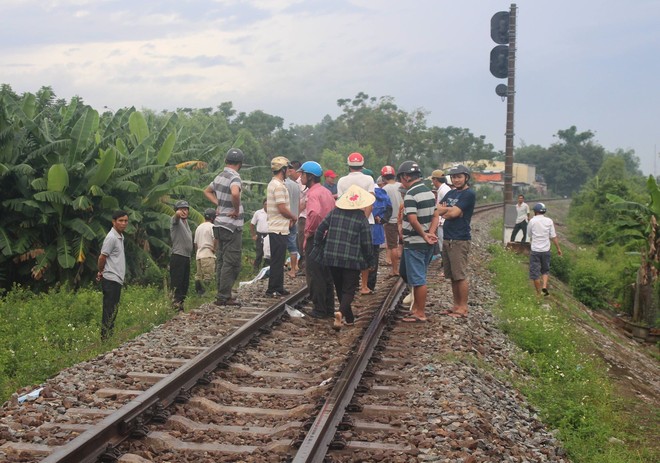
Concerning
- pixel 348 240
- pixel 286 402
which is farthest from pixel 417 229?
pixel 286 402

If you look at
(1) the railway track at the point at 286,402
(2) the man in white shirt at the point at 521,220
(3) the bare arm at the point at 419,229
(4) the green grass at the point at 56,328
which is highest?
(3) the bare arm at the point at 419,229

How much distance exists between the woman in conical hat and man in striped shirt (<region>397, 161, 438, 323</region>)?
623 mm

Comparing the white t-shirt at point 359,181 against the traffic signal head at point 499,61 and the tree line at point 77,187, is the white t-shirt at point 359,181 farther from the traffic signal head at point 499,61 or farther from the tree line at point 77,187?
the traffic signal head at point 499,61

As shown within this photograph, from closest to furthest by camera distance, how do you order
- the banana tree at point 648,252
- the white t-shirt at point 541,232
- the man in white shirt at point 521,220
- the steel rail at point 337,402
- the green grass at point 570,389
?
1. the steel rail at point 337,402
2. the green grass at point 570,389
3. the white t-shirt at point 541,232
4. the banana tree at point 648,252
5. the man in white shirt at point 521,220

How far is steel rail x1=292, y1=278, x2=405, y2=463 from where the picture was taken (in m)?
5.30

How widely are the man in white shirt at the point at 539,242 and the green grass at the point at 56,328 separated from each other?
7106mm

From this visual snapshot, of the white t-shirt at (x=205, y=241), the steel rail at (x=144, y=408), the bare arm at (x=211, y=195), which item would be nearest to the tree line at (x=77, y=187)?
the white t-shirt at (x=205, y=241)

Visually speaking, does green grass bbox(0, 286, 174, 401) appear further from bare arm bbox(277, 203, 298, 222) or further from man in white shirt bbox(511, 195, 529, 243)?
man in white shirt bbox(511, 195, 529, 243)

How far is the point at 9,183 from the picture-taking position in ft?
48.5

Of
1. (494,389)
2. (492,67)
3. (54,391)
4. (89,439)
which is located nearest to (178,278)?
(54,391)

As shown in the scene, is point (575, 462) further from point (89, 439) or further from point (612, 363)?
point (612, 363)

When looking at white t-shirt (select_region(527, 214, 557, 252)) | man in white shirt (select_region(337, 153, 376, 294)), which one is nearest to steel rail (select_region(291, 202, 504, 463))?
man in white shirt (select_region(337, 153, 376, 294))

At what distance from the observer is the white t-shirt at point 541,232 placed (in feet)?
49.2

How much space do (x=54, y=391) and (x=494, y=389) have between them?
403 cm
